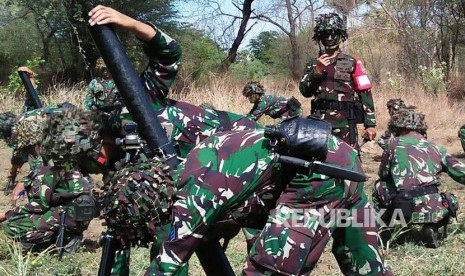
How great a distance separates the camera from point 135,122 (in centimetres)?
252

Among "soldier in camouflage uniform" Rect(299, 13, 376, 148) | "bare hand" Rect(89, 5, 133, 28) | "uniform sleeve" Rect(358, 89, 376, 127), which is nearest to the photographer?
"bare hand" Rect(89, 5, 133, 28)

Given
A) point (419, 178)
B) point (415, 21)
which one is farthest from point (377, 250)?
point (415, 21)

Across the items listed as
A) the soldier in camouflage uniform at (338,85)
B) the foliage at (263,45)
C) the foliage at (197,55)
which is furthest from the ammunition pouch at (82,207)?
the foliage at (263,45)

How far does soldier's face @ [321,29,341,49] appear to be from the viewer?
218 inches

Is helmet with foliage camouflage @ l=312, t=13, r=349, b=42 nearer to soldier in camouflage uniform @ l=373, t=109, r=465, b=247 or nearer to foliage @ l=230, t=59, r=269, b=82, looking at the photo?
soldier in camouflage uniform @ l=373, t=109, r=465, b=247

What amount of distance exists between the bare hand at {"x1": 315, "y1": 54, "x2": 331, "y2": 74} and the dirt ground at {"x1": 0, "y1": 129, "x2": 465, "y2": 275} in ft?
4.87

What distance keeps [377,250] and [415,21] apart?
14.4m

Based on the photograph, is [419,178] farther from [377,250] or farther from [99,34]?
[99,34]

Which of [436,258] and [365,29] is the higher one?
[365,29]

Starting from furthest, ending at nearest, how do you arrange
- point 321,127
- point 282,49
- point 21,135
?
1. point 282,49
2. point 21,135
3. point 321,127

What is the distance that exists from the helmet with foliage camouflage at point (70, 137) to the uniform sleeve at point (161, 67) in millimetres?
718

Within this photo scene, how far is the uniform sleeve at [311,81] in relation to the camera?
565 centimetres

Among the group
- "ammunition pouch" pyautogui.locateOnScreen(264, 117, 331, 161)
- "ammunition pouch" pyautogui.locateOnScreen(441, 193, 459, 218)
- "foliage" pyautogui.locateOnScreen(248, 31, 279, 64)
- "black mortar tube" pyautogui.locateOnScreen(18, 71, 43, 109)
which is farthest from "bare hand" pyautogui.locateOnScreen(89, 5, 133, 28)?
"foliage" pyautogui.locateOnScreen(248, 31, 279, 64)

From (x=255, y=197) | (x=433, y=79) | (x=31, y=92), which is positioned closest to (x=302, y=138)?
(x=255, y=197)
